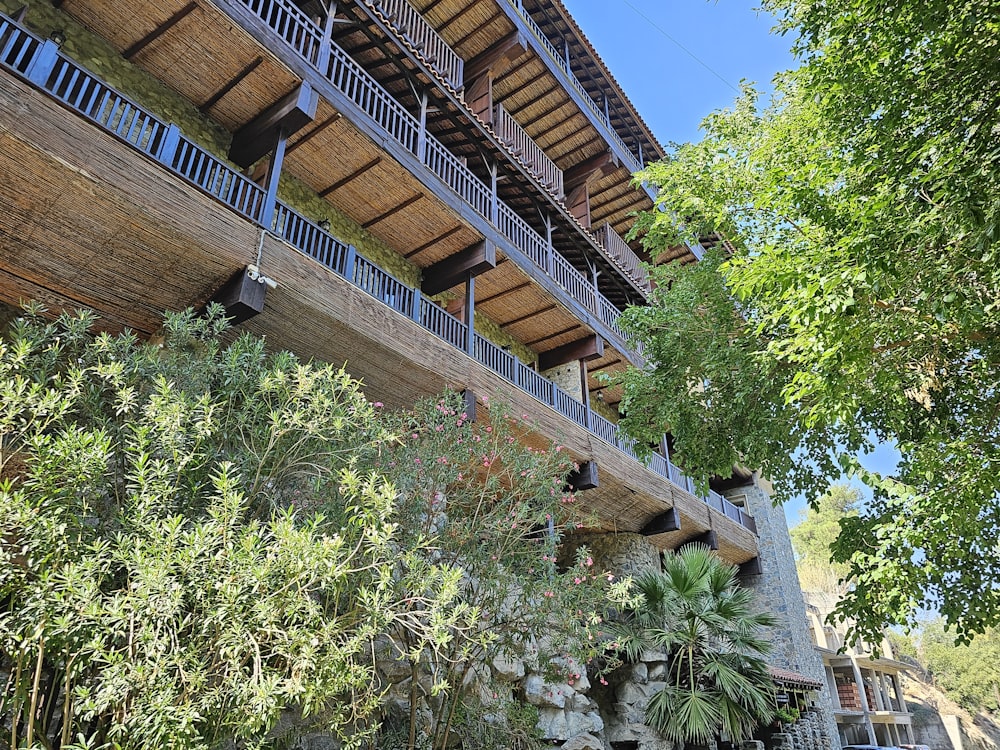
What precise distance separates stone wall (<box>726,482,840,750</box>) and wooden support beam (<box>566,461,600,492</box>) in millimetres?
9172

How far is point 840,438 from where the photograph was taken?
719cm

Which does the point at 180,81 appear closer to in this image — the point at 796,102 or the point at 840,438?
the point at 796,102

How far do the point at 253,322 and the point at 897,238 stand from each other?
5882 mm

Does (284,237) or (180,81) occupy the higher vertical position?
(180,81)

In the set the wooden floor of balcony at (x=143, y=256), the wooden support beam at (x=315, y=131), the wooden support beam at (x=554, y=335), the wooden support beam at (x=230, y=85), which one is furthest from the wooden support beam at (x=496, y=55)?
the wooden floor of balcony at (x=143, y=256)

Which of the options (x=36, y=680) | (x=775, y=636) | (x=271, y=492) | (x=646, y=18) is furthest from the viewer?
(x=775, y=636)

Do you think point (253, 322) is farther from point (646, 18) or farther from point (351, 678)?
point (646, 18)

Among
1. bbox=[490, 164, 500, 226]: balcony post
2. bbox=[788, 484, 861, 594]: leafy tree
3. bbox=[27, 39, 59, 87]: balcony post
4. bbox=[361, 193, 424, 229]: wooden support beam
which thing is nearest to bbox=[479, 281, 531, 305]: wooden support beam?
bbox=[490, 164, 500, 226]: balcony post

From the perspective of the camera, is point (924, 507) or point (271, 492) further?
point (924, 507)

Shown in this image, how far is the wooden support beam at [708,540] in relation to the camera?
49.8 ft

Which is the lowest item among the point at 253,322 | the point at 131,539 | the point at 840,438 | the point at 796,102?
the point at 131,539

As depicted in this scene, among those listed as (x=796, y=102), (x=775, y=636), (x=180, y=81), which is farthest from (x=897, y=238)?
(x=775, y=636)

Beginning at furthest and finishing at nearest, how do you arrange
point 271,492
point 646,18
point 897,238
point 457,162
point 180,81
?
point 646,18
point 457,162
point 180,81
point 271,492
point 897,238

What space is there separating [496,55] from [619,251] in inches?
234
